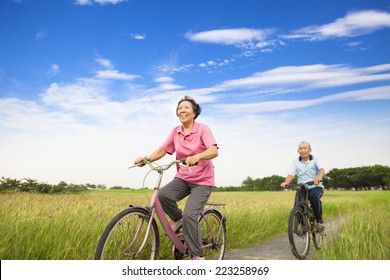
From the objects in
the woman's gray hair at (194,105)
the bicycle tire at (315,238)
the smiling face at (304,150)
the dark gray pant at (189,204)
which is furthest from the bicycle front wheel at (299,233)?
the woman's gray hair at (194,105)

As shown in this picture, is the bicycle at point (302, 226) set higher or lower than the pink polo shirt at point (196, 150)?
lower

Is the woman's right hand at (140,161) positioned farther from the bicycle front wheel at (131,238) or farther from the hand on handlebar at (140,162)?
the bicycle front wheel at (131,238)

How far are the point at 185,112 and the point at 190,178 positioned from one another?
0.72 m

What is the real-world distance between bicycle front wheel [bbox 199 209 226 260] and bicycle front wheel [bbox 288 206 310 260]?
1086 mm

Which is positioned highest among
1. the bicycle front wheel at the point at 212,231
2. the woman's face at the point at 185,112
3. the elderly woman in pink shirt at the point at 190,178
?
the woman's face at the point at 185,112

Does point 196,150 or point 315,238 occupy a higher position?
point 196,150

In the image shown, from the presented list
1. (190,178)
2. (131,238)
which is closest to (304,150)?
(190,178)

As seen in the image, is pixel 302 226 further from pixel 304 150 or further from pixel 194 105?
pixel 194 105

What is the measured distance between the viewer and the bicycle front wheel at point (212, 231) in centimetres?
481

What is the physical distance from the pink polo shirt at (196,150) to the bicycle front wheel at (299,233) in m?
1.87

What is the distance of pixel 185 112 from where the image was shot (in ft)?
14.4

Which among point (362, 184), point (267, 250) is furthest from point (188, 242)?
point (362, 184)

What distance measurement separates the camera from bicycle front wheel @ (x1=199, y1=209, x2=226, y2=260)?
4812 mm
